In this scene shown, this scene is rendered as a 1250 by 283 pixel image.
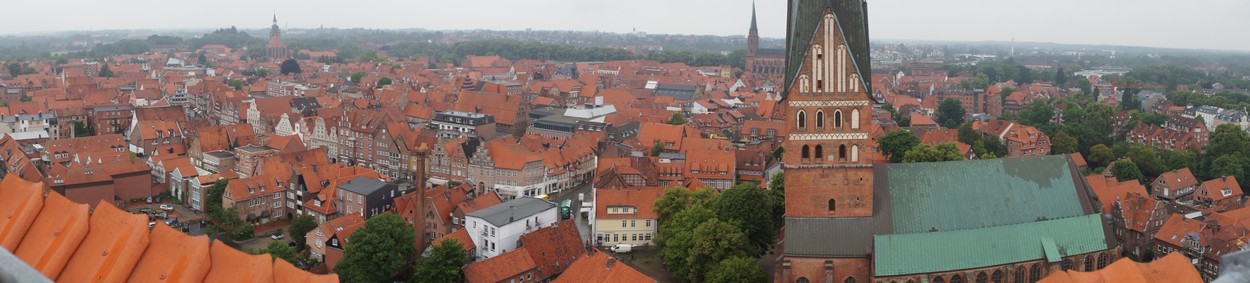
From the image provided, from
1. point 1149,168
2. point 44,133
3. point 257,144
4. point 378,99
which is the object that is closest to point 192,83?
point 378,99

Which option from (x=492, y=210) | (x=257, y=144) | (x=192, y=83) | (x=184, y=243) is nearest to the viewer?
(x=184, y=243)

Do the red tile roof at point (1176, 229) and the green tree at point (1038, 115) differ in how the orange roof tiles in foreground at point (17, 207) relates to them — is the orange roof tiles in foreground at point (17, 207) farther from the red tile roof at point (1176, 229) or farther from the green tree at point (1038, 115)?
the green tree at point (1038, 115)

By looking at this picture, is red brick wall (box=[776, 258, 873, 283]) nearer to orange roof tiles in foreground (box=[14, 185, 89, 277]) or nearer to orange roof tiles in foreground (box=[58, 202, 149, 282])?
orange roof tiles in foreground (box=[58, 202, 149, 282])

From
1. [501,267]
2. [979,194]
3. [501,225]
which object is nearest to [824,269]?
[979,194]

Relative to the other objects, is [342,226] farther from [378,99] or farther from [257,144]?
[378,99]

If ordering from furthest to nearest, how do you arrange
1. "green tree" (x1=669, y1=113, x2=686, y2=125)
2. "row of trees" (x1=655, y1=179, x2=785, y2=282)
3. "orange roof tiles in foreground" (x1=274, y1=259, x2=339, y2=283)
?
"green tree" (x1=669, y1=113, x2=686, y2=125) → "row of trees" (x1=655, y1=179, x2=785, y2=282) → "orange roof tiles in foreground" (x1=274, y1=259, x2=339, y2=283)

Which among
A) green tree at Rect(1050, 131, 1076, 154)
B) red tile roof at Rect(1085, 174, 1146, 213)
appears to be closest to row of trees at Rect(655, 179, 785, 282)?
red tile roof at Rect(1085, 174, 1146, 213)
